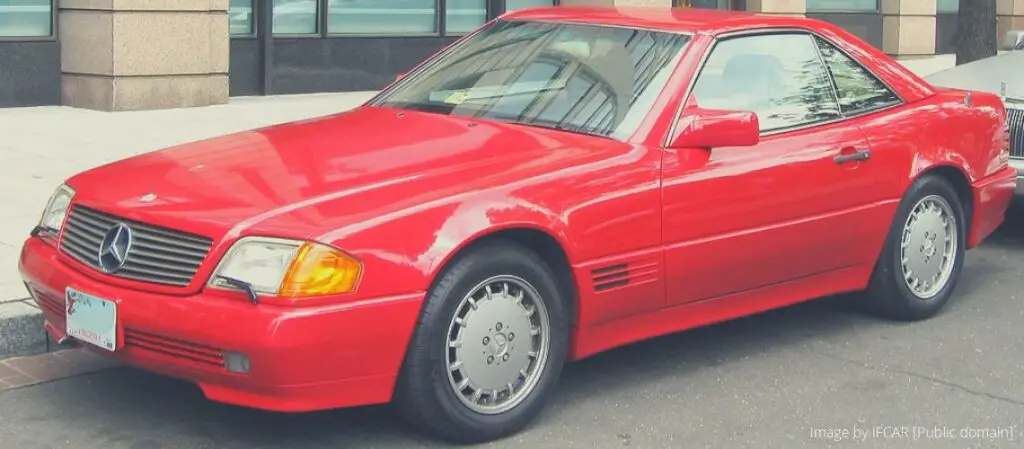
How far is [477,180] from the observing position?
5309 millimetres

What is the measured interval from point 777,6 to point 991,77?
10.8 metres

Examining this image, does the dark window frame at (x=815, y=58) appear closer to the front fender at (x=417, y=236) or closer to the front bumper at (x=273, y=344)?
the front fender at (x=417, y=236)

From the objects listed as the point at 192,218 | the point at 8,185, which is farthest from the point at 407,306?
the point at 8,185

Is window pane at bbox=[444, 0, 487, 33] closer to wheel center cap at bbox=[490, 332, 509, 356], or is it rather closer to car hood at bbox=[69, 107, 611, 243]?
car hood at bbox=[69, 107, 611, 243]

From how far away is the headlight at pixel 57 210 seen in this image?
5633 mm

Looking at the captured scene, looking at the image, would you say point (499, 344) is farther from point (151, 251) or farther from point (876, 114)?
point (876, 114)

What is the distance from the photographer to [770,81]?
21.4ft

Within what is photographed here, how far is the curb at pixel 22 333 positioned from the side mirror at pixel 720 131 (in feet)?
8.33

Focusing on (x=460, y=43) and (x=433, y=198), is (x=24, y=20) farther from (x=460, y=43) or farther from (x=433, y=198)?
(x=433, y=198)

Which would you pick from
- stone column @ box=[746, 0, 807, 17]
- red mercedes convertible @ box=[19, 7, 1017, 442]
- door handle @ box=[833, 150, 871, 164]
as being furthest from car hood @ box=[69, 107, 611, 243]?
stone column @ box=[746, 0, 807, 17]

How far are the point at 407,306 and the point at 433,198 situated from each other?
1.30 feet

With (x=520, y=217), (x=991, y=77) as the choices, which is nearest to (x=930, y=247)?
(x=520, y=217)

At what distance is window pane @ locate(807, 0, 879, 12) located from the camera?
21.4m

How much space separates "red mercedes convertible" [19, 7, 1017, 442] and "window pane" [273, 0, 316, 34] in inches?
348
